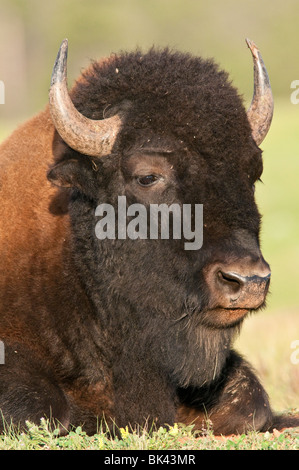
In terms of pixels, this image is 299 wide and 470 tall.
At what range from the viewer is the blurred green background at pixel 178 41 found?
37625mm

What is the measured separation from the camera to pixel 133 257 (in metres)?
6.05

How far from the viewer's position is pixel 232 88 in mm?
6262

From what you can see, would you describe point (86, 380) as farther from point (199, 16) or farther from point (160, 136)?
point (199, 16)

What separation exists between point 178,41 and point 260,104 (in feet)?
199

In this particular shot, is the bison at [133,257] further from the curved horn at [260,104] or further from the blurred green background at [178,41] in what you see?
the blurred green background at [178,41]

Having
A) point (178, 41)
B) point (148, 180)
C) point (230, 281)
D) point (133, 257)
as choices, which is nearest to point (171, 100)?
point (148, 180)

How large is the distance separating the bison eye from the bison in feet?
0.03

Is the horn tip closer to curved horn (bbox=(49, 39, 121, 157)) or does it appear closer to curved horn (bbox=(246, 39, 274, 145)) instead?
curved horn (bbox=(49, 39, 121, 157))

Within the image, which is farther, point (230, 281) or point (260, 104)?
point (260, 104)

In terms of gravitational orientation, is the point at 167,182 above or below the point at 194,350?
above

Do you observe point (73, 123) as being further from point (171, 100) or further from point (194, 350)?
point (194, 350)

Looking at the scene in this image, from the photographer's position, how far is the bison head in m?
5.53

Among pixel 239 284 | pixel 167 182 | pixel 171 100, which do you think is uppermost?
pixel 171 100
